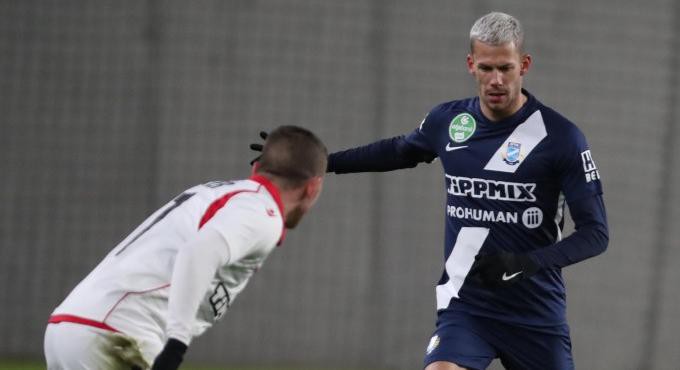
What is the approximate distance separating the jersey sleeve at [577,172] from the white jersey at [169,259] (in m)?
1.46

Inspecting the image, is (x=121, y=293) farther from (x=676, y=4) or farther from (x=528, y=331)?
(x=676, y=4)

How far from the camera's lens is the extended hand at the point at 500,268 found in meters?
4.12

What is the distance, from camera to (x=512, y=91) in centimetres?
459

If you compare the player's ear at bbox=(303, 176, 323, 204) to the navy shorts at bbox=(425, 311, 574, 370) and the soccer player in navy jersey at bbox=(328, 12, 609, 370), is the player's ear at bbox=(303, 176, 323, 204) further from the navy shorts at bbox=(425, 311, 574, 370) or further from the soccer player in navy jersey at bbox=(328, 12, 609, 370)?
the navy shorts at bbox=(425, 311, 574, 370)

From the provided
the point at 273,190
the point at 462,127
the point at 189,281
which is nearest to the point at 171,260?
the point at 189,281

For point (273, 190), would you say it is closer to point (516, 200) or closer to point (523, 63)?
point (516, 200)

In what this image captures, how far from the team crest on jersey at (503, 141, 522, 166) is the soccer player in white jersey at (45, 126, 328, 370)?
1.27 metres

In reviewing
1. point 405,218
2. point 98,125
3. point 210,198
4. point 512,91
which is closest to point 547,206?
point 512,91

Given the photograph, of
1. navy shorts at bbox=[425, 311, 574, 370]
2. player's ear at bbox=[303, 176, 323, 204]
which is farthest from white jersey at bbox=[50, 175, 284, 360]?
navy shorts at bbox=[425, 311, 574, 370]

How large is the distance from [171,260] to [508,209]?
1.71m

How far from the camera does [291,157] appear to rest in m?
3.57

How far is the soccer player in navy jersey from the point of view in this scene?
451 cm

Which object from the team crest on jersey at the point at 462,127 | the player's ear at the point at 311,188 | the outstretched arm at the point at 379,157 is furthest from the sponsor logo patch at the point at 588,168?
the player's ear at the point at 311,188

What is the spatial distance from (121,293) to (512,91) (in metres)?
1.98
